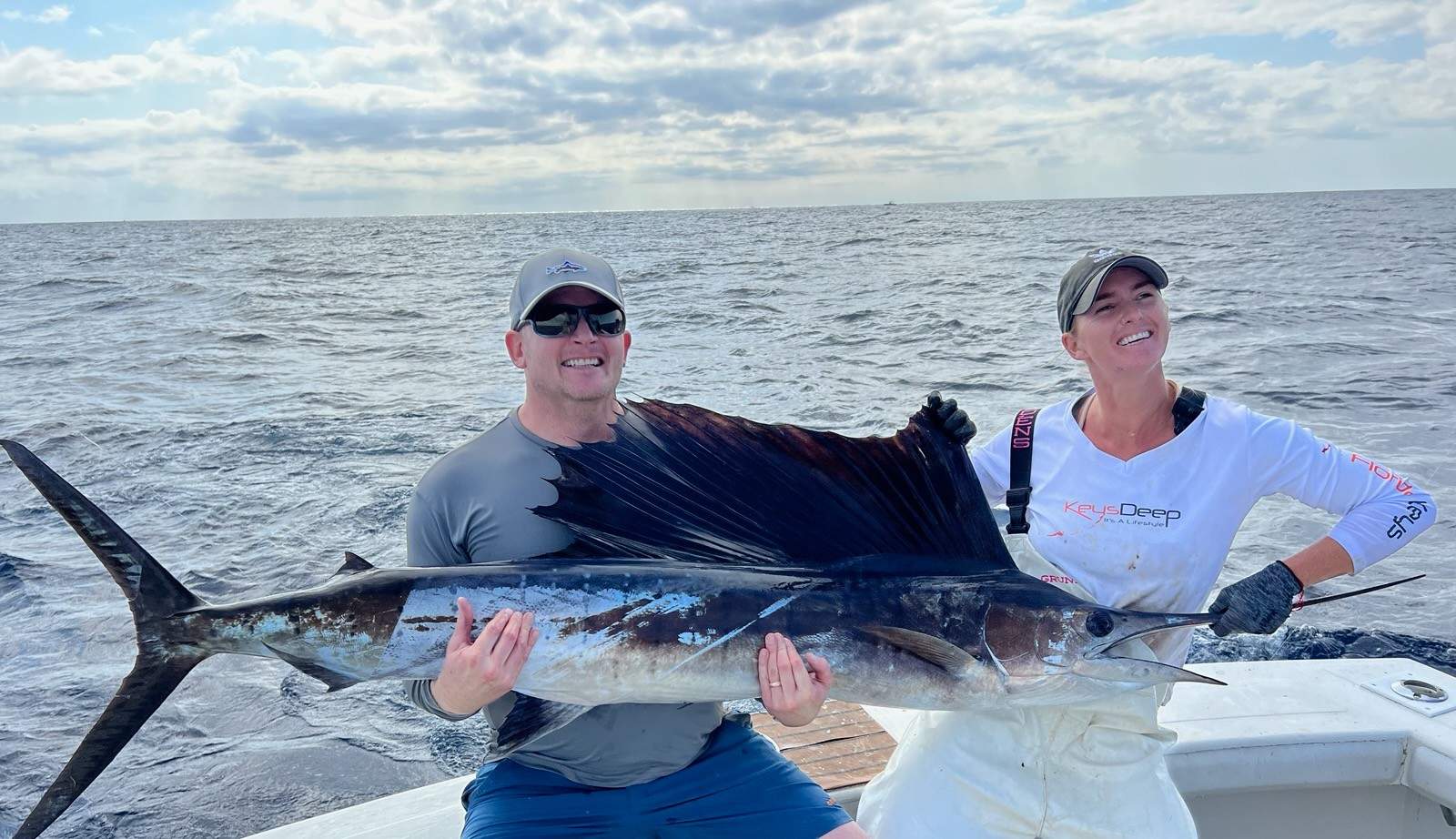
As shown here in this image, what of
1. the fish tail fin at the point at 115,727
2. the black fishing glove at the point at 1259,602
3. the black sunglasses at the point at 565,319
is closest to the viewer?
the fish tail fin at the point at 115,727

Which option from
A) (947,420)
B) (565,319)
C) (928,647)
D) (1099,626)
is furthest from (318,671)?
(1099,626)

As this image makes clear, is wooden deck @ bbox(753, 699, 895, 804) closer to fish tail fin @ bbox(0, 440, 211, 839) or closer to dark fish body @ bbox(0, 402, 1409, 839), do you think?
dark fish body @ bbox(0, 402, 1409, 839)

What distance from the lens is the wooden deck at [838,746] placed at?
231cm

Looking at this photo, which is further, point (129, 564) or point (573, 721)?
point (573, 721)

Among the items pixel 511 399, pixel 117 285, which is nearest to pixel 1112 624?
pixel 511 399

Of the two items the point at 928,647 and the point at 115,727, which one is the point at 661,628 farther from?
the point at 115,727

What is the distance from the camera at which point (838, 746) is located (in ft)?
8.09

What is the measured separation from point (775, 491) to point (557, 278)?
58 cm

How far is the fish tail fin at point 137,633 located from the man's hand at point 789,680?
0.92 metres

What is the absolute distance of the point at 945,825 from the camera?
6.21 feet

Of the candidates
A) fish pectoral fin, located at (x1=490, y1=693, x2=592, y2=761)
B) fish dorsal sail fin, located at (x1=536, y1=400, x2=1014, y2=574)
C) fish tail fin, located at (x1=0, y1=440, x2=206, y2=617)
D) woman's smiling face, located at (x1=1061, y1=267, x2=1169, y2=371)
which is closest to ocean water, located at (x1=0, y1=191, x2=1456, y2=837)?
fish tail fin, located at (x1=0, y1=440, x2=206, y2=617)

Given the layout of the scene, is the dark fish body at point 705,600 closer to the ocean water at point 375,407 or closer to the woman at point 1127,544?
the woman at point 1127,544

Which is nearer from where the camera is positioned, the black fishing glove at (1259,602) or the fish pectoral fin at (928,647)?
the fish pectoral fin at (928,647)

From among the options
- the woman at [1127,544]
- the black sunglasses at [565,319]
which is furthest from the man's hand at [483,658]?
the woman at [1127,544]
